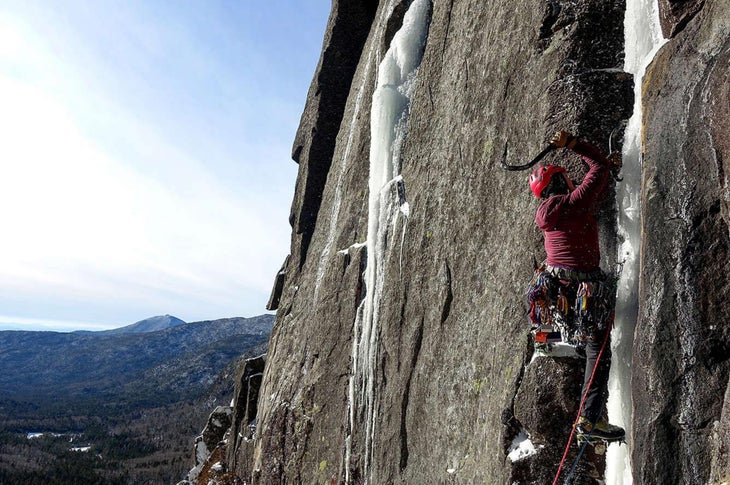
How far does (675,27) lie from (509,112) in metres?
2.41

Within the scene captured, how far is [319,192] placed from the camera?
18250mm

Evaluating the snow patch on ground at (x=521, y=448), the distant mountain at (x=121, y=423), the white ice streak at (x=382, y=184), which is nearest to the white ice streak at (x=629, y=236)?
the snow patch on ground at (x=521, y=448)

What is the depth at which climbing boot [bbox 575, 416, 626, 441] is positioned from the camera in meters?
5.28

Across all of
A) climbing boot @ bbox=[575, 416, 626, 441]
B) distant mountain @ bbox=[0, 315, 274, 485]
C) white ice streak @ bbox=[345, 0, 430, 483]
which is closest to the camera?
climbing boot @ bbox=[575, 416, 626, 441]

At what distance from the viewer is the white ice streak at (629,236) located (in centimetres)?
550

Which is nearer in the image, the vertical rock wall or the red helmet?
the red helmet

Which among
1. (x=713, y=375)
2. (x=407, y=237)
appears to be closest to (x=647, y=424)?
(x=713, y=375)

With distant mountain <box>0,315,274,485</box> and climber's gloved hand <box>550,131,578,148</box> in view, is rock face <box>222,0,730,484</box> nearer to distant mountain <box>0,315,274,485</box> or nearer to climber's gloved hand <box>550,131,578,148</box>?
climber's gloved hand <box>550,131,578,148</box>

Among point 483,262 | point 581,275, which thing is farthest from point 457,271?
point 581,275

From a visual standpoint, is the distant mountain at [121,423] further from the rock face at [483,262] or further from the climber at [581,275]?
the climber at [581,275]

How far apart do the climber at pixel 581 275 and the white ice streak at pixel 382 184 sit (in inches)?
178

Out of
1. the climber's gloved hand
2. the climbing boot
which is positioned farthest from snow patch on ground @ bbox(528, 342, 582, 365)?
the climber's gloved hand

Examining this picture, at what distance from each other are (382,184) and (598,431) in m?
7.17

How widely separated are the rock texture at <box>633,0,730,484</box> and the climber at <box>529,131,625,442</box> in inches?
17.7
